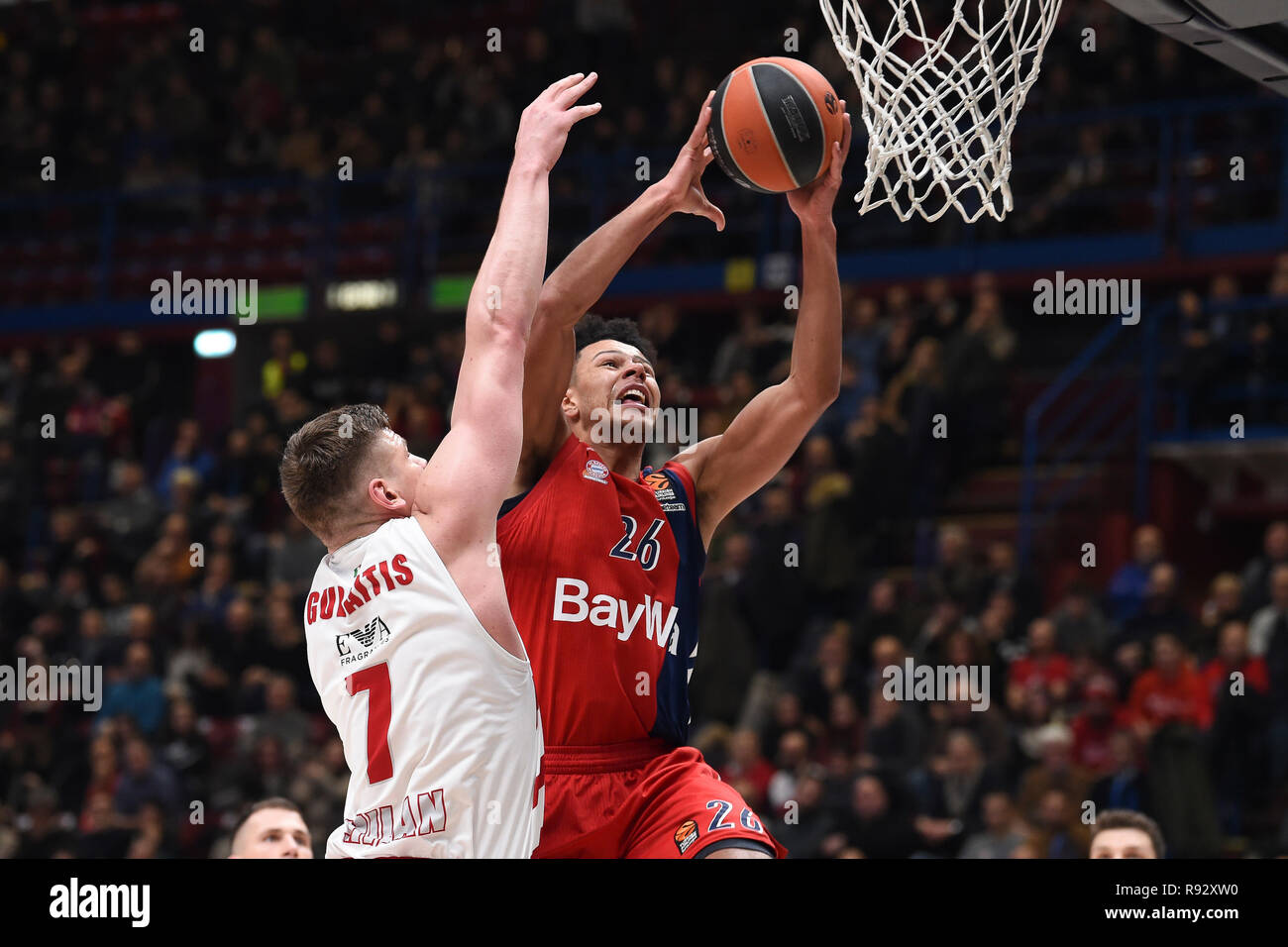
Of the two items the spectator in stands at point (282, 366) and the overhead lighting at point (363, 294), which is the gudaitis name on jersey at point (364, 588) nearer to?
the spectator in stands at point (282, 366)

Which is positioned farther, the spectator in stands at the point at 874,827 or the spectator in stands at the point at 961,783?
the spectator in stands at the point at 961,783

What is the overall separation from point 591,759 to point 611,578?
467 millimetres

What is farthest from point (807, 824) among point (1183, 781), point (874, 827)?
point (1183, 781)

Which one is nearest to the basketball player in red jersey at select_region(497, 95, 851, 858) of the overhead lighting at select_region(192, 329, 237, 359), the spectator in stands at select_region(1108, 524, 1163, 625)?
the spectator in stands at select_region(1108, 524, 1163, 625)

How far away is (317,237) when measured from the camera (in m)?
15.1

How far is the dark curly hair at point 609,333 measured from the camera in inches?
205

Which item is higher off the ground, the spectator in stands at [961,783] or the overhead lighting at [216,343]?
the overhead lighting at [216,343]

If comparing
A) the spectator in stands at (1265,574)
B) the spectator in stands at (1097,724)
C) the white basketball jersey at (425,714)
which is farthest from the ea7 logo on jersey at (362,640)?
the spectator in stands at (1265,574)

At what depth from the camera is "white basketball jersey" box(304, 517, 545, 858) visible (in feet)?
12.0

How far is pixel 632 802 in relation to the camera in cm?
446

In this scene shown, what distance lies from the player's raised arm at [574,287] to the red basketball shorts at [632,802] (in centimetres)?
78

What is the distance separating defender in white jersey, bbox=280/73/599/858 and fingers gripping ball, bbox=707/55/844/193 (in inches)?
38.2
